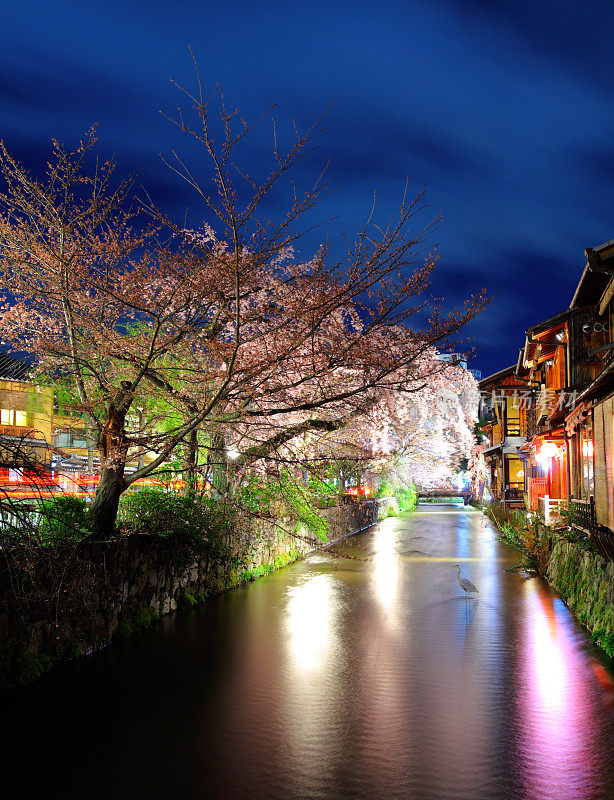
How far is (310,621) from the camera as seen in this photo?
1245cm

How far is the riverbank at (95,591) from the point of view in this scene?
771cm

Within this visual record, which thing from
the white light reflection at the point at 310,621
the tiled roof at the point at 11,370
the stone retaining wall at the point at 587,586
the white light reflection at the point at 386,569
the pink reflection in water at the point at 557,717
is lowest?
the white light reflection at the point at 386,569

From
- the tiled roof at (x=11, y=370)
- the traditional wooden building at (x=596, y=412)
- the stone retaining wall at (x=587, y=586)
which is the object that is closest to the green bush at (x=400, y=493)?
the tiled roof at (x=11, y=370)

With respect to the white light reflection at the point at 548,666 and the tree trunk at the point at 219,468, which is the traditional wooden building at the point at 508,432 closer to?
the tree trunk at the point at 219,468

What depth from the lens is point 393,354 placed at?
12289mm

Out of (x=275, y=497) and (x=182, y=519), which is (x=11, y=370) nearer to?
(x=275, y=497)

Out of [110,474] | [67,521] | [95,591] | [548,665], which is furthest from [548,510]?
[95,591]

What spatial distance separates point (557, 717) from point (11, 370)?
40308 millimetres

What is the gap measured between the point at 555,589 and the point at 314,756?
11144mm

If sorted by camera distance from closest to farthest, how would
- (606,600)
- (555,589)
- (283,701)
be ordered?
(283,701)
(606,600)
(555,589)

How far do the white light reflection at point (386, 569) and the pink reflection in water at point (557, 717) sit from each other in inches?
155

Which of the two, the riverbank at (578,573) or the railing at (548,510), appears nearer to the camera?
the riverbank at (578,573)

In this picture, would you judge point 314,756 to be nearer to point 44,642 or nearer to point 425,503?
point 44,642

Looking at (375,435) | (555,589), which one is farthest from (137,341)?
(375,435)
